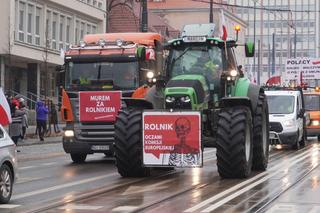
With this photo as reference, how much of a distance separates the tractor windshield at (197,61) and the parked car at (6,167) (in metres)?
5.05

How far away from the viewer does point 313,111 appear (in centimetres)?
3083

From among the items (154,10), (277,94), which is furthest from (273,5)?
(277,94)

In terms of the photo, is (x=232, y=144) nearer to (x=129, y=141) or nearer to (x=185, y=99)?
(x=185, y=99)

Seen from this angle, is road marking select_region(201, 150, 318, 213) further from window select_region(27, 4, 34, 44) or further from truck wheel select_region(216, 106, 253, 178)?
window select_region(27, 4, 34, 44)

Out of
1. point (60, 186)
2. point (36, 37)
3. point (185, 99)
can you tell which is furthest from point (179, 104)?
point (36, 37)

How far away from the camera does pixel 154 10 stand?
9525 cm

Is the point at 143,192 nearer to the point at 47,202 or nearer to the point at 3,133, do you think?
the point at 47,202

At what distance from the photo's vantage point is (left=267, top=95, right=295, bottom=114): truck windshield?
2531 centimetres

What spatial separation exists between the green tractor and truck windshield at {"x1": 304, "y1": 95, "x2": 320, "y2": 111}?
617 inches

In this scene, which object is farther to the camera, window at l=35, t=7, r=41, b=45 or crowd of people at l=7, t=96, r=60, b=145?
window at l=35, t=7, r=41, b=45

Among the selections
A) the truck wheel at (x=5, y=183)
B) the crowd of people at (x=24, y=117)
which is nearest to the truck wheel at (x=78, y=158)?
the crowd of people at (x=24, y=117)

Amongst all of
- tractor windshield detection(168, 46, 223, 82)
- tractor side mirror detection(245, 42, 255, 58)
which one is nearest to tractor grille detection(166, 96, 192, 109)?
tractor windshield detection(168, 46, 223, 82)

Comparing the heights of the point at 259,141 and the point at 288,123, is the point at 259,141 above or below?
below

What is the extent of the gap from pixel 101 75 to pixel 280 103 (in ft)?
31.7
